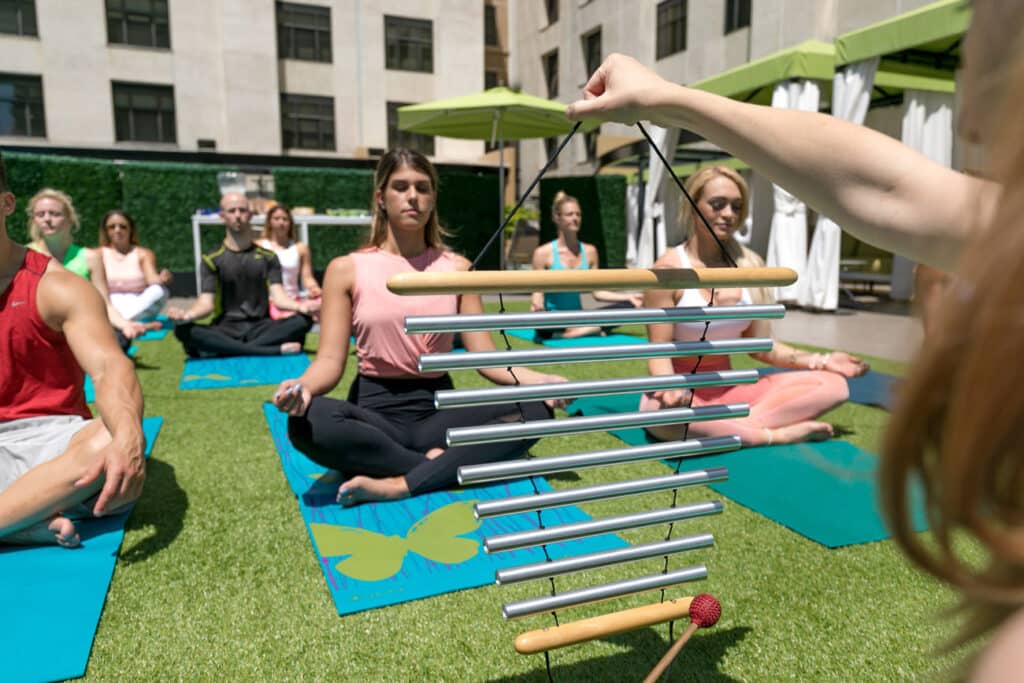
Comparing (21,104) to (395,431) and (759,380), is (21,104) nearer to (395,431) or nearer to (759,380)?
(395,431)

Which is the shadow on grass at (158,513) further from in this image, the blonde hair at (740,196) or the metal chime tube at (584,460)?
the blonde hair at (740,196)

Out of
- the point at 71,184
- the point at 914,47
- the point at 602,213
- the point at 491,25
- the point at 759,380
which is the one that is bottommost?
the point at 759,380

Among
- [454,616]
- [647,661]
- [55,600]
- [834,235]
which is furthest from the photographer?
[834,235]

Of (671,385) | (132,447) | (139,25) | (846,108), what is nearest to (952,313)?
(671,385)

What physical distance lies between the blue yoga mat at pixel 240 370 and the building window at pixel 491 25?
2811 centimetres

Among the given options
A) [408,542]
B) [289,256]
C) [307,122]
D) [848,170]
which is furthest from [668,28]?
[848,170]

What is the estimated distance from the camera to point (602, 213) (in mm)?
17656

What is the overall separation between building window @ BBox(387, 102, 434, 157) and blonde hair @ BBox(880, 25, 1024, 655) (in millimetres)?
27411

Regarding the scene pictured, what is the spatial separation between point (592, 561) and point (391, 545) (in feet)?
5.32

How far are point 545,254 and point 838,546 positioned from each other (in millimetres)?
6044

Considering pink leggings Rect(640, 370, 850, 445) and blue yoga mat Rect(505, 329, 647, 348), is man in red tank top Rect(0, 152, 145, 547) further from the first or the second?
blue yoga mat Rect(505, 329, 647, 348)

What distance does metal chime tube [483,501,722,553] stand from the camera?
1.58 metres

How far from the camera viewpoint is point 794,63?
10.6 m

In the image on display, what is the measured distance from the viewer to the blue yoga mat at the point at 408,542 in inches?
107
